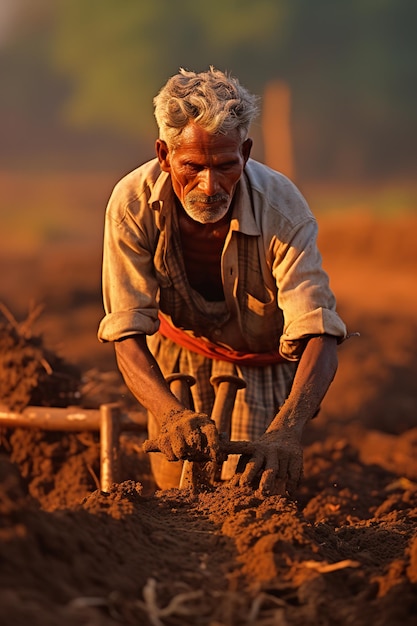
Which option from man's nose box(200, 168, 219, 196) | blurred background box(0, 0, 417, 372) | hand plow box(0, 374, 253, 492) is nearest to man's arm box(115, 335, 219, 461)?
hand plow box(0, 374, 253, 492)

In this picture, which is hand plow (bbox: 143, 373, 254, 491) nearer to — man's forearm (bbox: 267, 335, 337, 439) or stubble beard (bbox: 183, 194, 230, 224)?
man's forearm (bbox: 267, 335, 337, 439)

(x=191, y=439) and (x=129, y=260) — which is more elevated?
(x=129, y=260)

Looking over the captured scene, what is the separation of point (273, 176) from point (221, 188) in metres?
0.43

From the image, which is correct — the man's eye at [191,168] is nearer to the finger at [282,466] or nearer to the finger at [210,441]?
the finger at [210,441]

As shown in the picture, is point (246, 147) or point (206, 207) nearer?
point (206, 207)

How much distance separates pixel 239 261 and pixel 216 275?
0.20 m

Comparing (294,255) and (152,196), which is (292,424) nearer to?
(294,255)

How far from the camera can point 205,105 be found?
141 inches

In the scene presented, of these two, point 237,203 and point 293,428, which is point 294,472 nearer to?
point 293,428

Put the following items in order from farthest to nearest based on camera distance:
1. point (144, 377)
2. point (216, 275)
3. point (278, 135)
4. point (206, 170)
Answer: point (278, 135) < point (216, 275) < point (144, 377) < point (206, 170)

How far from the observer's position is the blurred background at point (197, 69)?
19.8 metres

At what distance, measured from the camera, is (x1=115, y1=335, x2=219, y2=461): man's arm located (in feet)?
10.6

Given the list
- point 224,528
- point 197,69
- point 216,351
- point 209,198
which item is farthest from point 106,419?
Answer: point 197,69

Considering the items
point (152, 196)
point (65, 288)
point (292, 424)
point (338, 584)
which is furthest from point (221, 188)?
point (65, 288)
